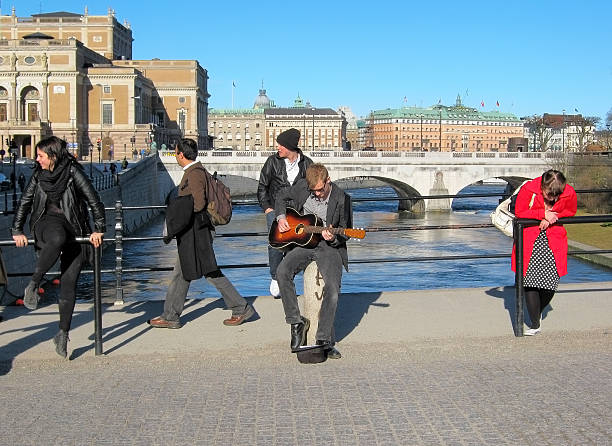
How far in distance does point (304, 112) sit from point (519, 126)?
4796 centimetres

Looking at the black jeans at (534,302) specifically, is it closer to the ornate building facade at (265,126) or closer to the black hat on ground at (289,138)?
the black hat on ground at (289,138)

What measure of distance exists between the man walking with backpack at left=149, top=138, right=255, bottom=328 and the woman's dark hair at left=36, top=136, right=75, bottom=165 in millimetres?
1042

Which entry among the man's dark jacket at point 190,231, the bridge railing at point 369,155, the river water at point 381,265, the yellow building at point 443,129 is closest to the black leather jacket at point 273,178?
the man's dark jacket at point 190,231

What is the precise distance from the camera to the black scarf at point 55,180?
22.2 feet

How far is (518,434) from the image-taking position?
16.3 ft

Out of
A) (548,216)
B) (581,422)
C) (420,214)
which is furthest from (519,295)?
(420,214)

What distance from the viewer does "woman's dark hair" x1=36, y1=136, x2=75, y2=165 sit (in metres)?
6.71

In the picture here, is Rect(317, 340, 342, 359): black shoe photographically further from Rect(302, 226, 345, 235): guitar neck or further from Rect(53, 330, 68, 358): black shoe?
Rect(53, 330, 68, 358): black shoe

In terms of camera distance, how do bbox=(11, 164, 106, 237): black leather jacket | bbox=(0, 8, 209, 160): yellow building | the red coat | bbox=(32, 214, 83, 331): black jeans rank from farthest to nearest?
bbox=(0, 8, 209, 160): yellow building < the red coat < bbox=(11, 164, 106, 237): black leather jacket < bbox=(32, 214, 83, 331): black jeans

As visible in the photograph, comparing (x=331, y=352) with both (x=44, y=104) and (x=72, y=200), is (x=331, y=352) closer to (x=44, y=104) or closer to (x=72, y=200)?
(x=72, y=200)

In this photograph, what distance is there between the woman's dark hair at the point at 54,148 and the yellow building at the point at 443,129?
180135 millimetres

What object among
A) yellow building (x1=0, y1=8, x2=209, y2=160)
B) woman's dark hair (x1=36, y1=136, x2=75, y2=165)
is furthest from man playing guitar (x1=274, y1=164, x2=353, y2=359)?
yellow building (x1=0, y1=8, x2=209, y2=160)

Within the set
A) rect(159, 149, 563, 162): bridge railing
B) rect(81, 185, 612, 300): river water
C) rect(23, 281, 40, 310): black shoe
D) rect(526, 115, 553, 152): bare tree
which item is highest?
rect(526, 115, 553, 152): bare tree

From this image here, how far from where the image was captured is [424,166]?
7081cm
